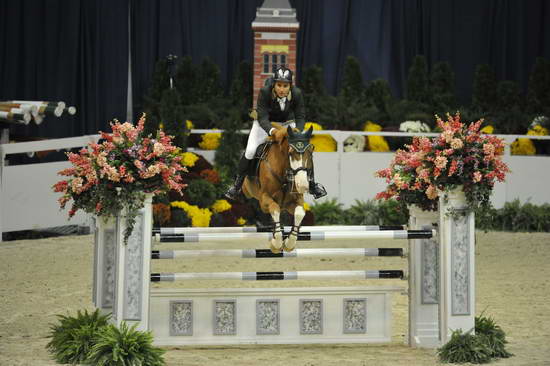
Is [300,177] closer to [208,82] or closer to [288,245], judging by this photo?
[288,245]

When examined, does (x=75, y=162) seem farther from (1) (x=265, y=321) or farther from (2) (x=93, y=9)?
(2) (x=93, y=9)

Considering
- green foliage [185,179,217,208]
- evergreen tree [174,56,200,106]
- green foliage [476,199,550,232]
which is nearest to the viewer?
green foliage [185,179,217,208]

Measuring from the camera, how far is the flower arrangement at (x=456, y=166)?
6.21m

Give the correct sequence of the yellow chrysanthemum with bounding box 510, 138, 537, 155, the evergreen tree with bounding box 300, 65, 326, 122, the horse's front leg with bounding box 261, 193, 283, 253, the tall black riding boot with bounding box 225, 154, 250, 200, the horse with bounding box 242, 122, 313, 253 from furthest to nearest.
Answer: the evergreen tree with bounding box 300, 65, 326, 122, the yellow chrysanthemum with bounding box 510, 138, 537, 155, the tall black riding boot with bounding box 225, 154, 250, 200, the horse's front leg with bounding box 261, 193, 283, 253, the horse with bounding box 242, 122, 313, 253

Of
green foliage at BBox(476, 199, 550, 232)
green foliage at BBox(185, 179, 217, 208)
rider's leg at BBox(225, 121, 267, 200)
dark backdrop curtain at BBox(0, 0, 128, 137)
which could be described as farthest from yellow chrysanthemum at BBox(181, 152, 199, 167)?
rider's leg at BBox(225, 121, 267, 200)

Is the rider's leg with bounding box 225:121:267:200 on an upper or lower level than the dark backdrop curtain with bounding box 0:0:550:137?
lower

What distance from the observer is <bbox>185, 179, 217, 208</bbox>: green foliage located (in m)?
12.2

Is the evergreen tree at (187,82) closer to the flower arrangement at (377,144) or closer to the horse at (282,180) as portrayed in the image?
the flower arrangement at (377,144)

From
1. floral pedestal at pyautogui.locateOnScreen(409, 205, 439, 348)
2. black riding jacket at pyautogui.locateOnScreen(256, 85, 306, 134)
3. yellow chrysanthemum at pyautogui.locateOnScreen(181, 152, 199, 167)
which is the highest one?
yellow chrysanthemum at pyautogui.locateOnScreen(181, 152, 199, 167)

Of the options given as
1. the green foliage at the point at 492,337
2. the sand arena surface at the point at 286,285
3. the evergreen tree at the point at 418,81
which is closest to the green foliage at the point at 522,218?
the sand arena surface at the point at 286,285

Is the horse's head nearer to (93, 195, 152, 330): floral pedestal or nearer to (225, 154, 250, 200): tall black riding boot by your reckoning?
(225, 154, 250, 200): tall black riding boot

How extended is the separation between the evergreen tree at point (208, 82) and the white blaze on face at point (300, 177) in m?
9.78

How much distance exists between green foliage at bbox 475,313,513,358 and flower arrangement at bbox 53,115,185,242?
2.22 meters

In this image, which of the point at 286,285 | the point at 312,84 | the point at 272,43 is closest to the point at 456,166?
the point at 286,285
